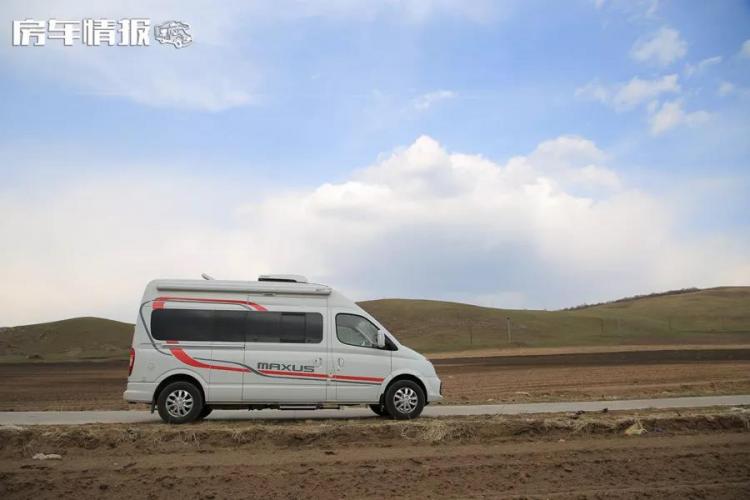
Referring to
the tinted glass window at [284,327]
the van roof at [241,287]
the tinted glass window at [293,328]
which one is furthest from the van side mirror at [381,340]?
the tinted glass window at [293,328]

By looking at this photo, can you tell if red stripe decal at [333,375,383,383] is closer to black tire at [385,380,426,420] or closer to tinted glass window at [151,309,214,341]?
black tire at [385,380,426,420]

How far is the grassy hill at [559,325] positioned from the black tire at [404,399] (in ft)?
198

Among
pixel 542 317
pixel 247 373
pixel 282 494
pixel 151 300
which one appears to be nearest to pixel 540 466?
pixel 282 494

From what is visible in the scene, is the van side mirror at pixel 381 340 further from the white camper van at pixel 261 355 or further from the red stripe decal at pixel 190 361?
the red stripe decal at pixel 190 361

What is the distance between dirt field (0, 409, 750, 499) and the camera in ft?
26.8

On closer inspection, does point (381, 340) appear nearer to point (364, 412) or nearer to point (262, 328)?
point (262, 328)

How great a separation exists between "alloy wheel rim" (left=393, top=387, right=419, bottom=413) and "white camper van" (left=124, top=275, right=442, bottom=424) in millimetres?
19

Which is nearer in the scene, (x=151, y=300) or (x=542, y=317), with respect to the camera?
(x=151, y=300)

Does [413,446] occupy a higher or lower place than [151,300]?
lower

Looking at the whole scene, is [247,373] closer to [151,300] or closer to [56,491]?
[151,300]

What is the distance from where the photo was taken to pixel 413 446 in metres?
10.4

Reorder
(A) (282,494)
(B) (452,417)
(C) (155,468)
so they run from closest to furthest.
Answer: (A) (282,494) < (C) (155,468) < (B) (452,417)

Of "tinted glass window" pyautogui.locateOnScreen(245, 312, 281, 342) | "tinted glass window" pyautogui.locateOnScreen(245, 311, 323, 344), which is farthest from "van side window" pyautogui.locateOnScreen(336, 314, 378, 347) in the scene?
"tinted glass window" pyautogui.locateOnScreen(245, 312, 281, 342)

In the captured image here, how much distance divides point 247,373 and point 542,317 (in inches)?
3764
